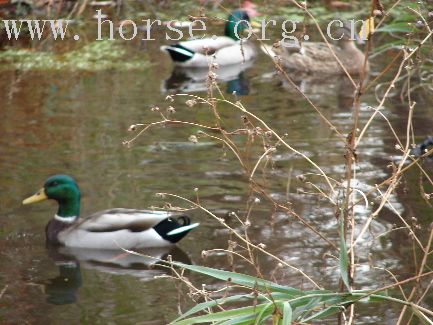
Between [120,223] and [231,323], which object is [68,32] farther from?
[231,323]

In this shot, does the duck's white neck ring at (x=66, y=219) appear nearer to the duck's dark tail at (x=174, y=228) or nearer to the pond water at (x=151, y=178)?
the pond water at (x=151, y=178)

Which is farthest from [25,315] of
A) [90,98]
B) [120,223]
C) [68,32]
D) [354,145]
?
[68,32]

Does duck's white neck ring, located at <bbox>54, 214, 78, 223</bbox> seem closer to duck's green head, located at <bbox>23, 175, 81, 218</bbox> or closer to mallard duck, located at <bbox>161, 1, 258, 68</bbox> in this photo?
duck's green head, located at <bbox>23, 175, 81, 218</bbox>

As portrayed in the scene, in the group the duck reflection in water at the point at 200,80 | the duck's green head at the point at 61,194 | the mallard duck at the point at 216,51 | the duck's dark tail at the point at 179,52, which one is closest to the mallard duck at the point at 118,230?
the duck's green head at the point at 61,194

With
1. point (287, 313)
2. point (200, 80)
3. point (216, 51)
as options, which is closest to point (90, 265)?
point (287, 313)

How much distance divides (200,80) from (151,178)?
17.0 ft

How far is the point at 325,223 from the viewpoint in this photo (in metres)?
8.55

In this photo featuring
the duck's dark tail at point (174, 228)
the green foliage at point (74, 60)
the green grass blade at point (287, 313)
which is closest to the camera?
the green grass blade at point (287, 313)

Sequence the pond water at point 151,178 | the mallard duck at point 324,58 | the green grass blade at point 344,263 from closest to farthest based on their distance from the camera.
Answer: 1. the green grass blade at point 344,263
2. the pond water at point 151,178
3. the mallard duck at point 324,58

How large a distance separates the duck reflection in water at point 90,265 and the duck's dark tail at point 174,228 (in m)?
0.09

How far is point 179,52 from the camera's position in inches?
604

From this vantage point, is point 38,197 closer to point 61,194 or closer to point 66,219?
point 61,194

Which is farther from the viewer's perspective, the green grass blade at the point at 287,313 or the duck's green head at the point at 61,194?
the duck's green head at the point at 61,194

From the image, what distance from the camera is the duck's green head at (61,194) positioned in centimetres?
894
